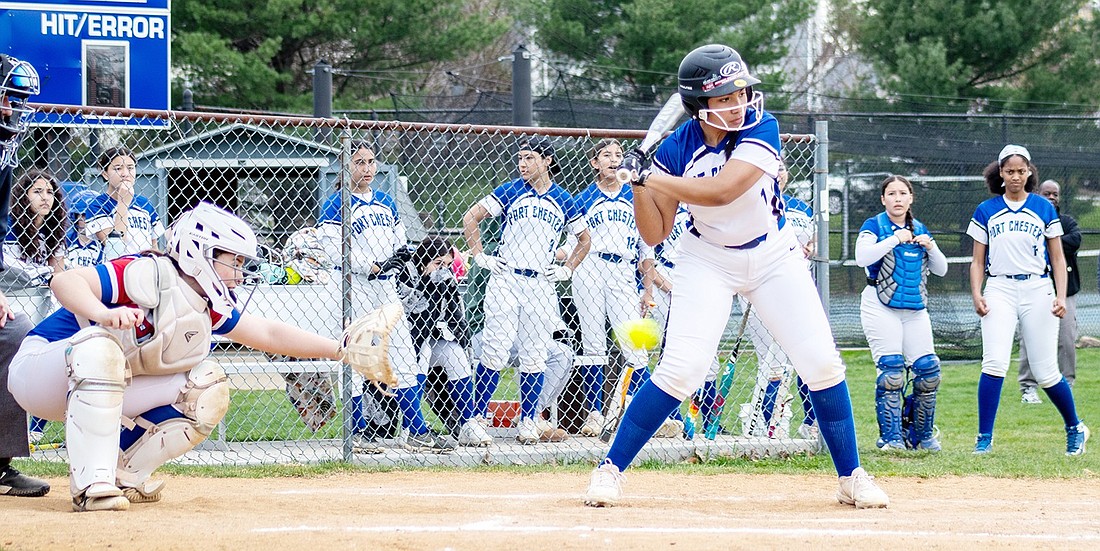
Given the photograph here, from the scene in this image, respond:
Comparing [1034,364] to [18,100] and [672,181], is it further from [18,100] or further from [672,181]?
[18,100]

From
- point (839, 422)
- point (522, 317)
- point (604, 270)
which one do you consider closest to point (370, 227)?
point (522, 317)

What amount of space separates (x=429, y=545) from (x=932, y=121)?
1157 centimetres

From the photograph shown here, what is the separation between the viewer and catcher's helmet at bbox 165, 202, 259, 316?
4.58 metres

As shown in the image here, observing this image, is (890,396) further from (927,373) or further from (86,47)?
(86,47)

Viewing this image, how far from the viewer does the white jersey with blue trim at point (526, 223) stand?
288 inches

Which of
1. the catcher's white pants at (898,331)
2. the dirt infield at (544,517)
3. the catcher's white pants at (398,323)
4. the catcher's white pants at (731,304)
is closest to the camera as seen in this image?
the dirt infield at (544,517)

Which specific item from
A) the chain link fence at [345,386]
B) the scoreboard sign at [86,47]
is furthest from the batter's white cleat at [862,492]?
the scoreboard sign at [86,47]

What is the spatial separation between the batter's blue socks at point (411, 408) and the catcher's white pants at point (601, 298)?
1160mm

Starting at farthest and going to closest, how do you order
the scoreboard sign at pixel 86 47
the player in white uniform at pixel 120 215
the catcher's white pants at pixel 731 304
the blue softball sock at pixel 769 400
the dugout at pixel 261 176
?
the dugout at pixel 261 176, the scoreboard sign at pixel 86 47, the blue softball sock at pixel 769 400, the player in white uniform at pixel 120 215, the catcher's white pants at pixel 731 304

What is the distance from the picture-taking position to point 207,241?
180 inches

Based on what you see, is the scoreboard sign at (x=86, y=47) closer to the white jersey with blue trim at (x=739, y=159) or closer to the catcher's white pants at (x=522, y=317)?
the catcher's white pants at (x=522, y=317)

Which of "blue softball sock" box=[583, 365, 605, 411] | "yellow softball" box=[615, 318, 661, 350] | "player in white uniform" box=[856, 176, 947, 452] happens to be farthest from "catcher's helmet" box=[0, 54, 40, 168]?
"player in white uniform" box=[856, 176, 947, 452]

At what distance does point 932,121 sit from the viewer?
551 inches

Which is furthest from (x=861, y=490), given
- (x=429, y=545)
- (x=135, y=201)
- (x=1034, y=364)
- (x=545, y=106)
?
(x=545, y=106)
